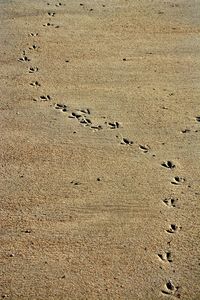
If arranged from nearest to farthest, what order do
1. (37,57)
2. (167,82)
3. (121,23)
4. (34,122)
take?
(34,122) < (167,82) < (37,57) < (121,23)

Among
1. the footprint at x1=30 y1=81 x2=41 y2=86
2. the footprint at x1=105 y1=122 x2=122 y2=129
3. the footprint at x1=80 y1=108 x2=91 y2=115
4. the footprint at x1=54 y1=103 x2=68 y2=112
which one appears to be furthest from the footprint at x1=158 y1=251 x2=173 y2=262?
the footprint at x1=30 y1=81 x2=41 y2=86

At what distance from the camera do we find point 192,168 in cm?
491

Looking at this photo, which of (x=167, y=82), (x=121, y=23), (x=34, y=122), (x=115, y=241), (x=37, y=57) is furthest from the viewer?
(x=121, y=23)

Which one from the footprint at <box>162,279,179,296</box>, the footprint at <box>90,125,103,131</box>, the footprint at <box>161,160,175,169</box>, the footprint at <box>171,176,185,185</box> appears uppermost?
the footprint at <box>90,125,103,131</box>

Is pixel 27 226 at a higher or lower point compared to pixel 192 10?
lower

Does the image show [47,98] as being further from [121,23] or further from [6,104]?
[121,23]

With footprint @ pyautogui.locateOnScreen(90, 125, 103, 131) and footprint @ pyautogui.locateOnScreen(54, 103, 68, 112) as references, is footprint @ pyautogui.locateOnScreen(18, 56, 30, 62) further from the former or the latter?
footprint @ pyautogui.locateOnScreen(90, 125, 103, 131)

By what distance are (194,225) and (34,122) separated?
5.39 feet

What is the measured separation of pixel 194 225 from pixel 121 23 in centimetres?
290

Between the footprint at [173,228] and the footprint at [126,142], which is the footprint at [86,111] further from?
the footprint at [173,228]

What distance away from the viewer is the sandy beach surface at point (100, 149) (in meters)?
4.15

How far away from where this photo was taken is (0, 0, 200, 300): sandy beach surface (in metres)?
4.15

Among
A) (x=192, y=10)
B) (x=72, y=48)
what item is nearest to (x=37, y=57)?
(x=72, y=48)

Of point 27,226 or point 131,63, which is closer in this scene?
point 27,226
